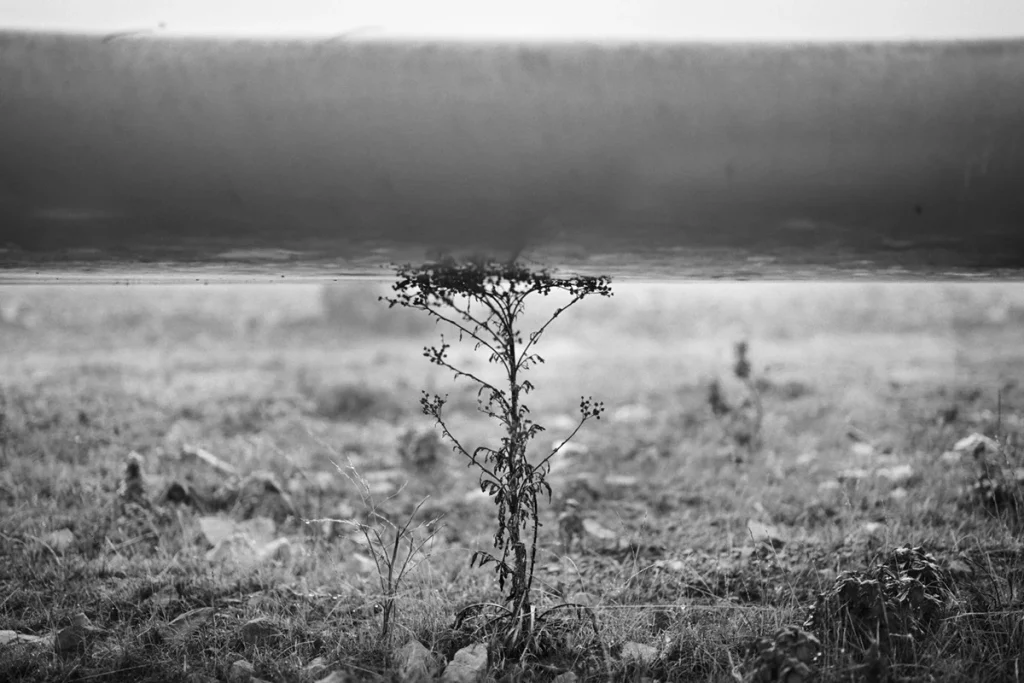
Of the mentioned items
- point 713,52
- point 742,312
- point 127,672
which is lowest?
point 127,672

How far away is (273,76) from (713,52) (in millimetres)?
820

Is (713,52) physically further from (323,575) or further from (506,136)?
(323,575)

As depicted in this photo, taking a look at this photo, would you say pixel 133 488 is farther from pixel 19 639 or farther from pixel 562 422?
pixel 562 422

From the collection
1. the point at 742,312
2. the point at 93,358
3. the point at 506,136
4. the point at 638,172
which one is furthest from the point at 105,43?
the point at 742,312

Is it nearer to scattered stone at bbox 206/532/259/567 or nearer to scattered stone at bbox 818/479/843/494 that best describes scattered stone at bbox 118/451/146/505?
scattered stone at bbox 206/532/259/567

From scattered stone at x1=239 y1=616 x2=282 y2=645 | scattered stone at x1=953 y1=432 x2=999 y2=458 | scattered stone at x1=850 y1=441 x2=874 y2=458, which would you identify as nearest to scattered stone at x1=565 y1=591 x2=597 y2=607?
scattered stone at x1=239 y1=616 x2=282 y2=645

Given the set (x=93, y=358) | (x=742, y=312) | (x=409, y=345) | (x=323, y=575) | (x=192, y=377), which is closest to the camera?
(x=323, y=575)

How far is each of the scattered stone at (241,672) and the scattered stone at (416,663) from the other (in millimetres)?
358

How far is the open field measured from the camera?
194 centimetres

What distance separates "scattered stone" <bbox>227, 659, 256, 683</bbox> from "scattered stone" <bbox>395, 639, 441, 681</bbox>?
358 millimetres

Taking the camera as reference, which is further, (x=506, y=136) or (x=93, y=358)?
(x=93, y=358)

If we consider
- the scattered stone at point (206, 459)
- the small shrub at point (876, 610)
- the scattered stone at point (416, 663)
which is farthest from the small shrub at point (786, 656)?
the scattered stone at point (206, 459)

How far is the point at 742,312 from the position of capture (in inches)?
379

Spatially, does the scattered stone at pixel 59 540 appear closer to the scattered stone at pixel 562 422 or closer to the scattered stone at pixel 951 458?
the scattered stone at pixel 562 422
